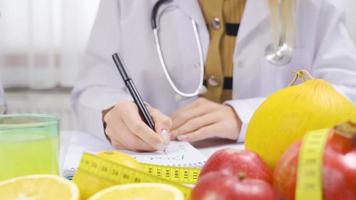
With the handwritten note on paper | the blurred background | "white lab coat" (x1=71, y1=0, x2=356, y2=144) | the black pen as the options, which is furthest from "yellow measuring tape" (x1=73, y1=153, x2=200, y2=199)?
the blurred background

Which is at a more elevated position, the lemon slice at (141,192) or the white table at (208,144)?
the lemon slice at (141,192)

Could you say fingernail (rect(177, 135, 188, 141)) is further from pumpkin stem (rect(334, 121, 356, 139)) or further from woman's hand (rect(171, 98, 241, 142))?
pumpkin stem (rect(334, 121, 356, 139))

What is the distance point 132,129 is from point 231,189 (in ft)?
1.68

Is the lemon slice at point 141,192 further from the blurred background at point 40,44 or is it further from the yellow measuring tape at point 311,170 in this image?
the blurred background at point 40,44

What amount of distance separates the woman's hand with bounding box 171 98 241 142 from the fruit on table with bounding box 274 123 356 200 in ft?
1.79

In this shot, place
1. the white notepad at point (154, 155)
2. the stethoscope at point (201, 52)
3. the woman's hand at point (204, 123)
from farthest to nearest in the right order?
1. the stethoscope at point (201, 52)
2. the woman's hand at point (204, 123)
3. the white notepad at point (154, 155)

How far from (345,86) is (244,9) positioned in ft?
0.92

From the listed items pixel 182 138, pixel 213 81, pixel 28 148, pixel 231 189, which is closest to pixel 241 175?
pixel 231 189

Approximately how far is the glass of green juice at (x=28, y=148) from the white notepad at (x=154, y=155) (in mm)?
49

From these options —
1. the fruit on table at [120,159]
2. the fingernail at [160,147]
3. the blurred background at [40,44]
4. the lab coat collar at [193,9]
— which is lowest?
the blurred background at [40,44]

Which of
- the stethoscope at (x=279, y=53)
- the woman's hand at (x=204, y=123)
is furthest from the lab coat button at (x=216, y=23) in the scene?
the woman's hand at (x=204, y=123)

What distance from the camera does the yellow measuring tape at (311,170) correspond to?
0.33m

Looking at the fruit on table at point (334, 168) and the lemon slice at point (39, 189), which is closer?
the fruit on table at point (334, 168)

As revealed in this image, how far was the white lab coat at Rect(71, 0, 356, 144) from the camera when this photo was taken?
113 centimetres
